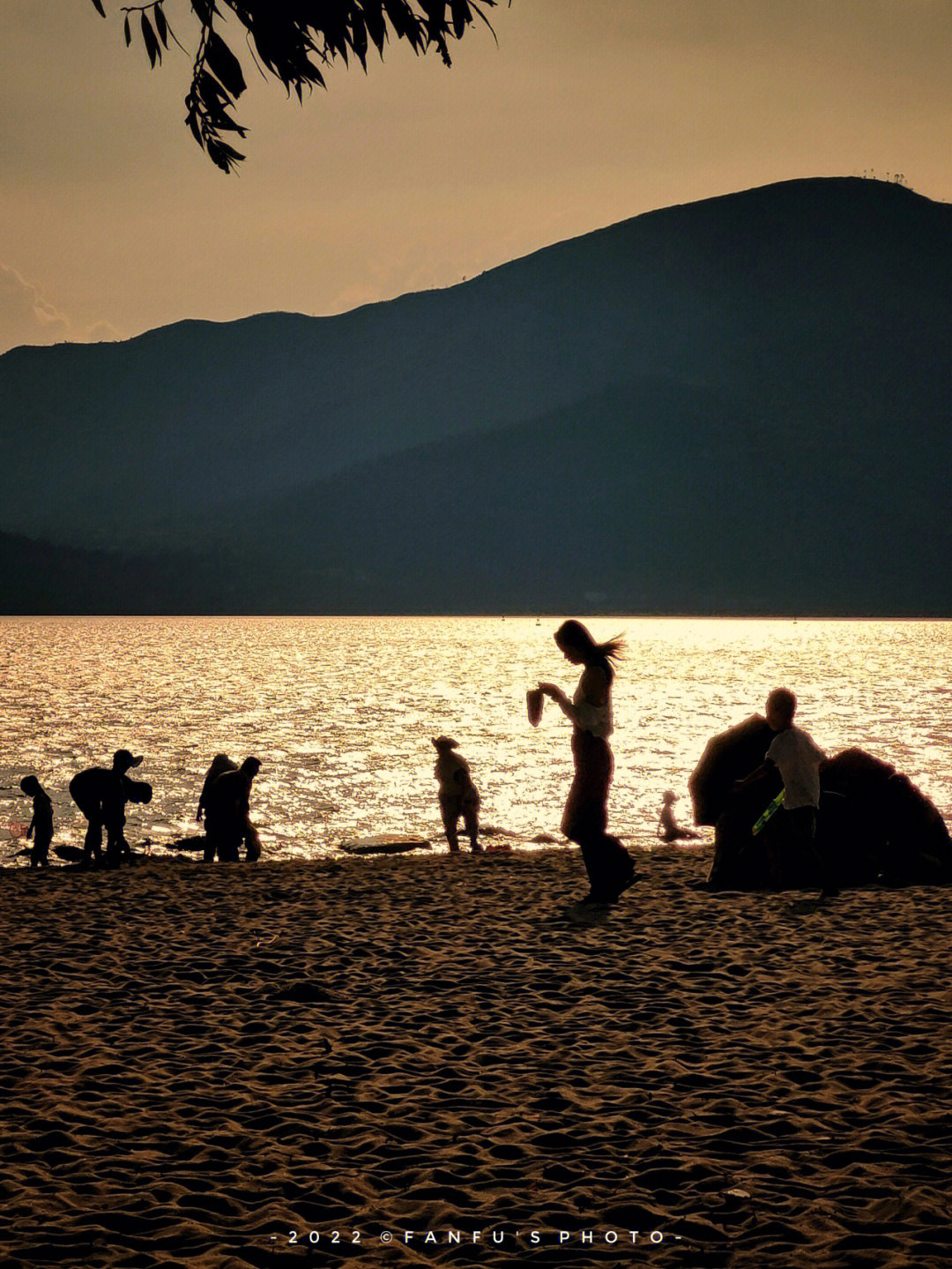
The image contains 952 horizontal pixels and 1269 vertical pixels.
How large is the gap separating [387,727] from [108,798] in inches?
1689

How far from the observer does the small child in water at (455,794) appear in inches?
707

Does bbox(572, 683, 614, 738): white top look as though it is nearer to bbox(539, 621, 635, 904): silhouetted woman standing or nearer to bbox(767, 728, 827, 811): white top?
bbox(539, 621, 635, 904): silhouetted woman standing

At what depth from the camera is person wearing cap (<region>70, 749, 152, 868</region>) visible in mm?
15695

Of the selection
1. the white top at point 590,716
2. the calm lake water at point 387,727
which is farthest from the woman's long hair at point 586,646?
the calm lake water at point 387,727

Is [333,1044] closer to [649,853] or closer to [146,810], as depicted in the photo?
[649,853]

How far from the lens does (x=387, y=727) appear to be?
5866cm

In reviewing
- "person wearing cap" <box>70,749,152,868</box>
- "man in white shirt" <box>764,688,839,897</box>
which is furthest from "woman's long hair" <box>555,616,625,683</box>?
"person wearing cap" <box>70,749,152,868</box>

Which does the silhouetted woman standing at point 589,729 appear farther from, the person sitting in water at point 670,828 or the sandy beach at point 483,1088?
the person sitting in water at point 670,828

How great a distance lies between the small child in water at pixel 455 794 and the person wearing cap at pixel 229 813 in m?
2.64

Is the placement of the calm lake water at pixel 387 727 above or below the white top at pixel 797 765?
below

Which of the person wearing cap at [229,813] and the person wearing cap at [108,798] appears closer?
the person wearing cap at [108,798]

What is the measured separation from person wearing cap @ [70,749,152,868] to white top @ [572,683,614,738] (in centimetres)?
703

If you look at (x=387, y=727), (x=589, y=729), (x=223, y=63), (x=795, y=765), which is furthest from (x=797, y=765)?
(x=387, y=727)

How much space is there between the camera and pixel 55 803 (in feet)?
105
